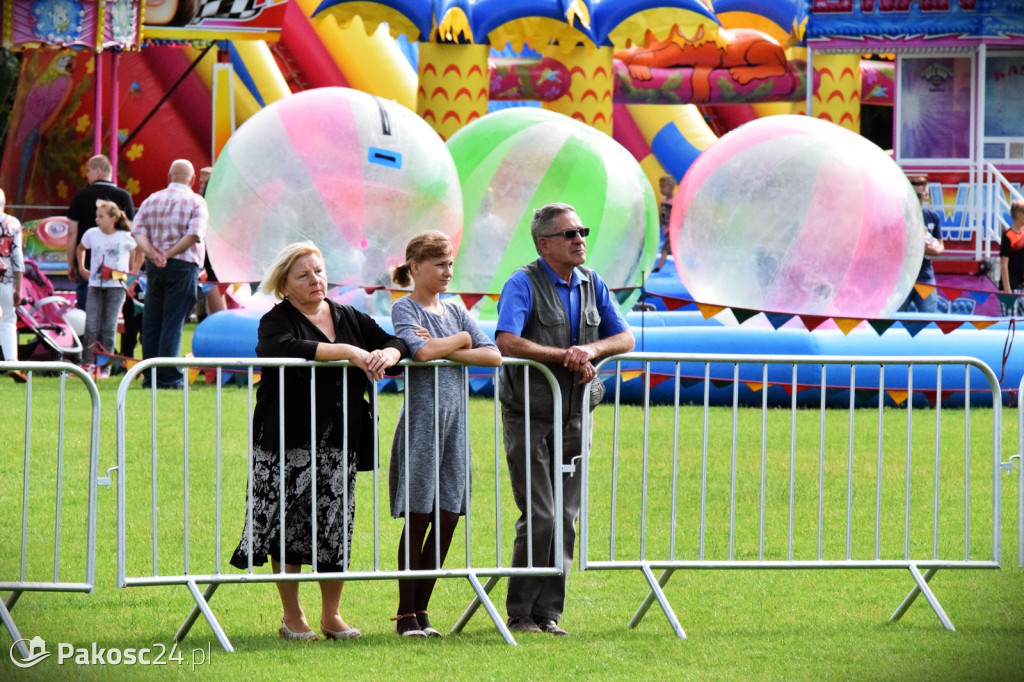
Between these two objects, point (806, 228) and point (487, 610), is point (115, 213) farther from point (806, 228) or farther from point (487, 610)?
point (487, 610)

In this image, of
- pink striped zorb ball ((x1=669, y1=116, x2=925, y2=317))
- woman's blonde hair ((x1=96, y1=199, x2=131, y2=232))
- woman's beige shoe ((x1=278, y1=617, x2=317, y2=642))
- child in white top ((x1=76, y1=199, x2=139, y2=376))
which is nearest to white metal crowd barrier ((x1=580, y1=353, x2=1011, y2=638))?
pink striped zorb ball ((x1=669, y1=116, x2=925, y2=317))

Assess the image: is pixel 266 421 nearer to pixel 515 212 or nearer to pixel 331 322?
pixel 331 322

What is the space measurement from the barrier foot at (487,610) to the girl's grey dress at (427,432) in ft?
0.96

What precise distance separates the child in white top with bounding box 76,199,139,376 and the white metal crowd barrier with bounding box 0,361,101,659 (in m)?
1.45

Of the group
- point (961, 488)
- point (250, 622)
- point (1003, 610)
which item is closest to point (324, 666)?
point (250, 622)

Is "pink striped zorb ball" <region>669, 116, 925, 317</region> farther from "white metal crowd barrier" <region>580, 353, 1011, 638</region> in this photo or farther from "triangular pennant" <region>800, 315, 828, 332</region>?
"white metal crowd barrier" <region>580, 353, 1011, 638</region>

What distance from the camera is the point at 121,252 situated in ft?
42.6

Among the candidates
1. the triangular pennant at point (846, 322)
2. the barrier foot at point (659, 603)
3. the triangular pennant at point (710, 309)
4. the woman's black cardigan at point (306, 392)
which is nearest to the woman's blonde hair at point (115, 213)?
the triangular pennant at point (710, 309)

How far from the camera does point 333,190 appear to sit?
1195cm

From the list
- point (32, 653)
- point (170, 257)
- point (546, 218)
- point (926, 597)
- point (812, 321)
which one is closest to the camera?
point (32, 653)

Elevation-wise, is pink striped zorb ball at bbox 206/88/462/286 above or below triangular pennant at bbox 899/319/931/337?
above

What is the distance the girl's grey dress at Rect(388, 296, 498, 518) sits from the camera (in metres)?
5.65

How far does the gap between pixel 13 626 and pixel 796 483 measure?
4.95 m

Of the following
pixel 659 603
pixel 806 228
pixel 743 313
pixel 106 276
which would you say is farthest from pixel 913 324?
pixel 106 276
